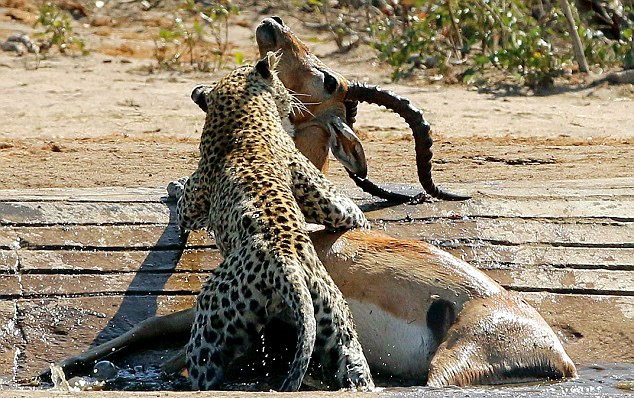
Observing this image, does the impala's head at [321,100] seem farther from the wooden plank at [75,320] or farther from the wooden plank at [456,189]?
the wooden plank at [75,320]

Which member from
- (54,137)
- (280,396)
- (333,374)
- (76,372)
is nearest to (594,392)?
(333,374)

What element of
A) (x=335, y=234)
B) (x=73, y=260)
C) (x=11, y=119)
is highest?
(x=335, y=234)

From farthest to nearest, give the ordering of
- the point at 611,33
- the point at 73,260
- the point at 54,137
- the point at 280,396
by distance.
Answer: the point at 611,33 → the point at 54,137 → the point at 73,260 → the point at 280,396

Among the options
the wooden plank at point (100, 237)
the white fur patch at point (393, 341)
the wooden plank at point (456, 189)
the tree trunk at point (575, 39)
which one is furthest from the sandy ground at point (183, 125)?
the white fur patch at point (393, 341)

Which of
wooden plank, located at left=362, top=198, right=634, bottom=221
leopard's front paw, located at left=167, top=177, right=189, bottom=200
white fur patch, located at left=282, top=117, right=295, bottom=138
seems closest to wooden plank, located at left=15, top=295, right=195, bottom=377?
leopard's front paw, located at left=167, top=177, right=189, bottom=200

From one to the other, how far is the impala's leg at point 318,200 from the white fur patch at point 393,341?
1.72 ft

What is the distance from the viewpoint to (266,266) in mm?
5680

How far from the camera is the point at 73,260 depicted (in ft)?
23.7

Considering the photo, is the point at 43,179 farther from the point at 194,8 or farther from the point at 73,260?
the point at 194,8

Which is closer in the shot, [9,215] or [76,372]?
[76,372]

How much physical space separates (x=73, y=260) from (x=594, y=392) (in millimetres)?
2856

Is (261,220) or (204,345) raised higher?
(261,220)

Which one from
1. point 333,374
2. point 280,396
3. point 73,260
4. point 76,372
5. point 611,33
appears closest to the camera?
point 280,396

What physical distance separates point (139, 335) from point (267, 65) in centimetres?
164
